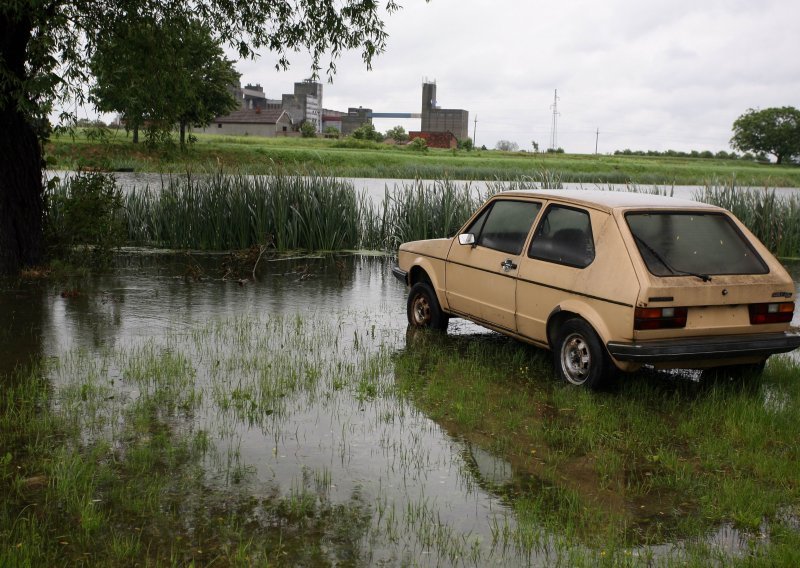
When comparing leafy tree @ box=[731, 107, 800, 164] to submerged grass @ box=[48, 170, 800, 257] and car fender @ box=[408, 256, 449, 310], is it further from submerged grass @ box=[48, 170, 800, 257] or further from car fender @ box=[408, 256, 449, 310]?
car fender @ box=[408, 256, 449, 310]

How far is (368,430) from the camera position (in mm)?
6598

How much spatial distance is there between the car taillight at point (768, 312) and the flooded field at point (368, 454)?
67cm

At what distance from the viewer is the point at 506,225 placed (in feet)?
29.6

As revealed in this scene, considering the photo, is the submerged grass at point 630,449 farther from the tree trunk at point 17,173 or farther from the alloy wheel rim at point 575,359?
the tree trunk at point 17,173

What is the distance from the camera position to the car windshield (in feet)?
24.3

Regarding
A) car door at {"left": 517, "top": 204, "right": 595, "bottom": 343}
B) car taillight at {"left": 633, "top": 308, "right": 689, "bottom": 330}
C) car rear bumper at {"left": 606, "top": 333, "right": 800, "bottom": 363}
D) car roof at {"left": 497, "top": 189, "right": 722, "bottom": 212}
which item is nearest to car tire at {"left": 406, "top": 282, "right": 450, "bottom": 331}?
car door at {"left": 517, "top": 204, "right": 595, "bottom": 343}

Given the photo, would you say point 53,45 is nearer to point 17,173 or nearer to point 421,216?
point 17,173

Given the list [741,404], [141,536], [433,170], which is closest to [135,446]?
[141,536]

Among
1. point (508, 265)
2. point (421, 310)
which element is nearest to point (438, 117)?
point (421, 310)

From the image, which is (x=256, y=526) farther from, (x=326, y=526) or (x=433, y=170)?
(x=433, y=170)

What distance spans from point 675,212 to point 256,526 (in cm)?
471

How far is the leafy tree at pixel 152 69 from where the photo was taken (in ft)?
47.0

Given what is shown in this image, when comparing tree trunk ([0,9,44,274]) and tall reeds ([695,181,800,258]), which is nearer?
tree trunk ([0,9,44,274])

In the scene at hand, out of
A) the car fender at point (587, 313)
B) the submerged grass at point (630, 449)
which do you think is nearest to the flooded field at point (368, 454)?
the submerged grass at point (630, 449)
